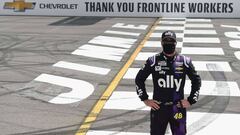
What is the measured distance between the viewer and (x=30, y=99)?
33.2 feet

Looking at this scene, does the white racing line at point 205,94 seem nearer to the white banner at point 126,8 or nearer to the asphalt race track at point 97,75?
the asphalt race track at point 97,75

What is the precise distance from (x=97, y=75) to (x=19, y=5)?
17799 millimetres

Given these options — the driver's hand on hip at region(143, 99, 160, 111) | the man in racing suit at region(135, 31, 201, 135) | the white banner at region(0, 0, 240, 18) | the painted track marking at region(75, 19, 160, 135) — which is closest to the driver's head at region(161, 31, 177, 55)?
the man in racing suit at region(135, 31, 201, 135)

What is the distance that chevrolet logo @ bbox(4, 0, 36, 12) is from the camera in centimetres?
2872

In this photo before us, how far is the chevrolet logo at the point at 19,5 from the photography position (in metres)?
28.7

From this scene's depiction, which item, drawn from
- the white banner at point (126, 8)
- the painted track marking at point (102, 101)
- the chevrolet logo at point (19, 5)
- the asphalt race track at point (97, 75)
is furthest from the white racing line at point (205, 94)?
the chevrolet logo at point (19, 5)

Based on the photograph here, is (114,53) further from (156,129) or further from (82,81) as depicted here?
(156,129)

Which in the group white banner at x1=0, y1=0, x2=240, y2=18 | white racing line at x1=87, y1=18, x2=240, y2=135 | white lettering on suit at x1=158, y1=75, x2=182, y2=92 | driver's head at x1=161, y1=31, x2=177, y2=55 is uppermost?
driver's head at x1=161, y1=31, x2=177, y2=55

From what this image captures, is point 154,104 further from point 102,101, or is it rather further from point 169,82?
point 102,101

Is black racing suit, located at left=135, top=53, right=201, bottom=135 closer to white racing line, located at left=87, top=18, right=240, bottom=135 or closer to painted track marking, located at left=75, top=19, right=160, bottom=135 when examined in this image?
white racing line, located at left=87, top=18, right=240, bottom=135

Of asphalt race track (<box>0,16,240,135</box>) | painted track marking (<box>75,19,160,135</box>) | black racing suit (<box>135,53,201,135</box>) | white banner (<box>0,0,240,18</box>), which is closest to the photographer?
black racing suit (<box>135,53,201,135</box>)

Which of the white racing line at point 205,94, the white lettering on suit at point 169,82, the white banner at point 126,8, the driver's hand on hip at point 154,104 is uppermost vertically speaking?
Answer: the white lettering on suit at point 169,82

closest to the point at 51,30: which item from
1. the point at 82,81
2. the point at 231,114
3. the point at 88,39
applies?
the point at 88,39

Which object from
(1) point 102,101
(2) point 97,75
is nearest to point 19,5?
(2) point 97,75
